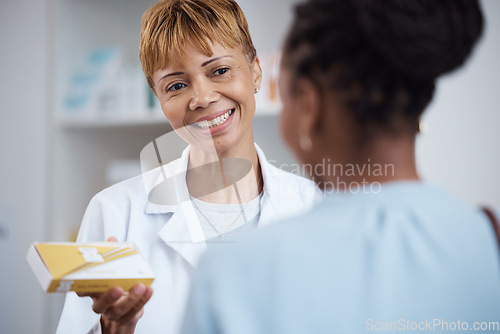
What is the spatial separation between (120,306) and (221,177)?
0.29 meters

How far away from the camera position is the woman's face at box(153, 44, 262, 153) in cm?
78

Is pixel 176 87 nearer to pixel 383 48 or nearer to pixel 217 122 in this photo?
pixel 217 122

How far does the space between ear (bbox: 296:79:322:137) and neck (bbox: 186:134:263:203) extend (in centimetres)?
36


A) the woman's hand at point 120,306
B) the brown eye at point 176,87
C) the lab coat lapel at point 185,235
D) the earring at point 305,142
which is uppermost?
the brown eye at point 176,87

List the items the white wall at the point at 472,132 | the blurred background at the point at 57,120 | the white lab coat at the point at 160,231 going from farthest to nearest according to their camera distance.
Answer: the blurred background at the point at 57,120
the white wall at the point at 472,132
the white lab coat at the point at 160,231

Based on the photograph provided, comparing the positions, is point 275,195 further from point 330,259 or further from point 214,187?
point 330,259

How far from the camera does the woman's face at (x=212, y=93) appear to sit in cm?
78

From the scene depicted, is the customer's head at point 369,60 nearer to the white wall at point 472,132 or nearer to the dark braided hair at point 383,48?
the dark braided hair at point 383,48

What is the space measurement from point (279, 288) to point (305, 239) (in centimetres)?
5

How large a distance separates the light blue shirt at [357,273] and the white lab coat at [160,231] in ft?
1.08

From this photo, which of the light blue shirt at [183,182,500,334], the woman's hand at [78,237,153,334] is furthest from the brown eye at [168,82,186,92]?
Answer: the light blue shirt at [183,182,500,334]

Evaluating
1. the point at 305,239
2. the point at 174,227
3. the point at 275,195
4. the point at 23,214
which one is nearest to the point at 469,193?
the point at 275,195

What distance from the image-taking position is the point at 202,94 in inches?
31.0

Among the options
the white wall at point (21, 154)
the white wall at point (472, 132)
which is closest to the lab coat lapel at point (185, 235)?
the white wall at point (472, 132)
